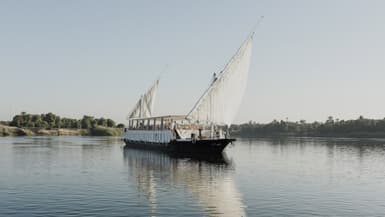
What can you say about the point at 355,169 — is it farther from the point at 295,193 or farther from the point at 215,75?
the point at 215,75

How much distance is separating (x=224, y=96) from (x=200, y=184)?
135 feet

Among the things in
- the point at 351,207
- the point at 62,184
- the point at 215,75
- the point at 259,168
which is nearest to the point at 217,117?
the point at 215,75

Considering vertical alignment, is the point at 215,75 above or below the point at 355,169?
above

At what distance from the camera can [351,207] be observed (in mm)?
32781

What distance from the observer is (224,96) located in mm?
82250

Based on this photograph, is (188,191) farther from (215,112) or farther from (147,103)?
(147,103)

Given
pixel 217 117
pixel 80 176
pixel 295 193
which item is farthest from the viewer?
pixel 217 117

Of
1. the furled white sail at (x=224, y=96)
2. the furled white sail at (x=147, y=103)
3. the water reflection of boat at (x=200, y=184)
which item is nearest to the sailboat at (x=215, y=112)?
the furled white sail at (x=224, y=96)

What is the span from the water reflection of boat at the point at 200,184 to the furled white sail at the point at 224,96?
66.8ft

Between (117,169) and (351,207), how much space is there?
31.2 metres

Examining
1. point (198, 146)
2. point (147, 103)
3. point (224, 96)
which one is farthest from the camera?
point (147, 103)

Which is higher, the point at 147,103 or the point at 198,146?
the point at 147,103

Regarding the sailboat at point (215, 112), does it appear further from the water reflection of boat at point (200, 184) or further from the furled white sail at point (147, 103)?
the furled white sail at point (147, 103)

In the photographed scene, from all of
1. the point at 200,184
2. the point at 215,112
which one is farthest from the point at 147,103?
the point at 200,184
